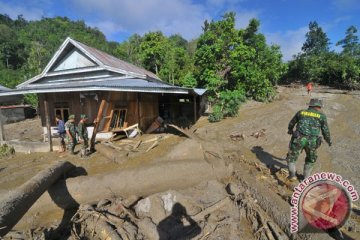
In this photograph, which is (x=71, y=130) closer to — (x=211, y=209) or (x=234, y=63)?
(x=211, y=209)

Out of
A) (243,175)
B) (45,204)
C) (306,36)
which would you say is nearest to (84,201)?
(45,204)

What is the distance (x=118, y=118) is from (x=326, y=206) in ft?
Result: 32.0

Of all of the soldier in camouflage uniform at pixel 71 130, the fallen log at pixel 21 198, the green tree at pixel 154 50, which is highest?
the green tree at pixel 154 50

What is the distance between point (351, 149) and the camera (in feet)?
26.2

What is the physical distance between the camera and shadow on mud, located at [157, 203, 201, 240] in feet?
13.0

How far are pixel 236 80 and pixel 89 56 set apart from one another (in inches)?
499

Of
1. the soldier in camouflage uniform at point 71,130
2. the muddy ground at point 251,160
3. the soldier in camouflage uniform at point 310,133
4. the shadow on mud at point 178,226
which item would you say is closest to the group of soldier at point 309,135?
the soldier in camouflage uniform at point 310,133

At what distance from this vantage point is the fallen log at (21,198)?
3521mm

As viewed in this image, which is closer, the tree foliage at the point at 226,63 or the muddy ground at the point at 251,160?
the muddy ground at the point at 251,160

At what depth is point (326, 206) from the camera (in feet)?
13.4

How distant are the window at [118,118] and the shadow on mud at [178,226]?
7824 millimetres

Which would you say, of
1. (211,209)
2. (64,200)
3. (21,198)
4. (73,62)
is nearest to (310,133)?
(211,209)

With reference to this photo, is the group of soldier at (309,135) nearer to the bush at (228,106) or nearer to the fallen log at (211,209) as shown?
the fallen log at (211,209)

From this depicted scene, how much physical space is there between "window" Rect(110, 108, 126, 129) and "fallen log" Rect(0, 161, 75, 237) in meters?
6.29
